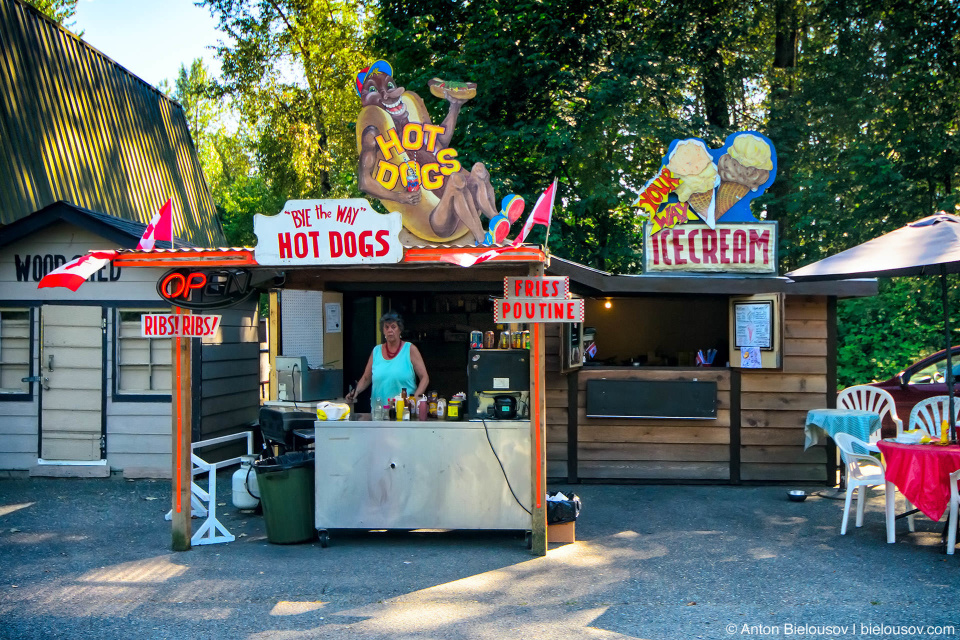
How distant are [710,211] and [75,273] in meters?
6.70

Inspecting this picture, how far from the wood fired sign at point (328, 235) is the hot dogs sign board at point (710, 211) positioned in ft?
14.0

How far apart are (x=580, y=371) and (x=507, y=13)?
8.58 m

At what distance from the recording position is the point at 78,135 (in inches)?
538

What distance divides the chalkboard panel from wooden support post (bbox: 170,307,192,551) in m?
4.51

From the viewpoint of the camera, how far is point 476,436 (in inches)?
264

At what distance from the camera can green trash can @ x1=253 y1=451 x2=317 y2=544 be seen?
21.9 ft

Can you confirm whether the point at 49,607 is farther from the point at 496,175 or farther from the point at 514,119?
the point at 514,119

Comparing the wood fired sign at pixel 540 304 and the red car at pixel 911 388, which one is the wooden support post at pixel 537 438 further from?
the red car at pixel 911 388

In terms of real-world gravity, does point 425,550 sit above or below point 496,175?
below

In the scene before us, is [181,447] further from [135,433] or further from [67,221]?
[67,221]

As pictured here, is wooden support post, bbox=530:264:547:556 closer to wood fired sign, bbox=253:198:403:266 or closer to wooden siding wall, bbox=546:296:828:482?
wood fired sign, bbox=253:198:403:266

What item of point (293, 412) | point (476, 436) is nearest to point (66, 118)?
point (293, 412)

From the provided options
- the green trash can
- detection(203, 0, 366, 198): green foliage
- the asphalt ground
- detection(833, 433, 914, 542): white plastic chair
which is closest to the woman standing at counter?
the green trash can

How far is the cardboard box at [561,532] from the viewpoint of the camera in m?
6.81
